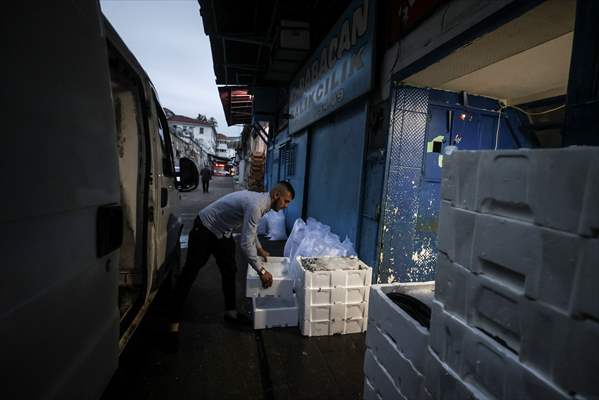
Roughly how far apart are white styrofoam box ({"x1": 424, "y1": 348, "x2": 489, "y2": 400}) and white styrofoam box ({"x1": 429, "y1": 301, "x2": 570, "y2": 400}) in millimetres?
24

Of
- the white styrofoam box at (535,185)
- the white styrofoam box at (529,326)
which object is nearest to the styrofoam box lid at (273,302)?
the white styrofoam box at (529,326)

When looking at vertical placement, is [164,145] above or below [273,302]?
above

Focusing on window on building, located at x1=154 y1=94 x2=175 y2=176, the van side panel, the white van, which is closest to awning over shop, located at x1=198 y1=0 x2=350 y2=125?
window on building, located at x1=154 y1=94 x2=175 y2=176

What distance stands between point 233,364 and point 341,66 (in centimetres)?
477

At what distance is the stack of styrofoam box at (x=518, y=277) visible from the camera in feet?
2.88

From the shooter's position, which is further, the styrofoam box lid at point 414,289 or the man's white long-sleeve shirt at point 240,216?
the man's white long-sleeve shirt at point 240,216

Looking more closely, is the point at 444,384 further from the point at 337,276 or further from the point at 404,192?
the point at 404,192

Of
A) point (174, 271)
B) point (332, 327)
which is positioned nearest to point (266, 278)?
point (332, 327)

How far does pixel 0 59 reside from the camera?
917mm

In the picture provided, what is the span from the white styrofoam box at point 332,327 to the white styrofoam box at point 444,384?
200cm

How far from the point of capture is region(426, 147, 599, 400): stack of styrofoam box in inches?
34.5

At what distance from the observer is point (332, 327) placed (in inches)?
136

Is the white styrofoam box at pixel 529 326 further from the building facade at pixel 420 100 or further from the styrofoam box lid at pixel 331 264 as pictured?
the building facade at pixel 420 100

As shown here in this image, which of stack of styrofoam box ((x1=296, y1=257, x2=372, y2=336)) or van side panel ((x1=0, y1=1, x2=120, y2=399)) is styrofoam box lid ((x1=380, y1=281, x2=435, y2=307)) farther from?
van side panel ((x1=0, y1=1, x2=120, y2=399))
